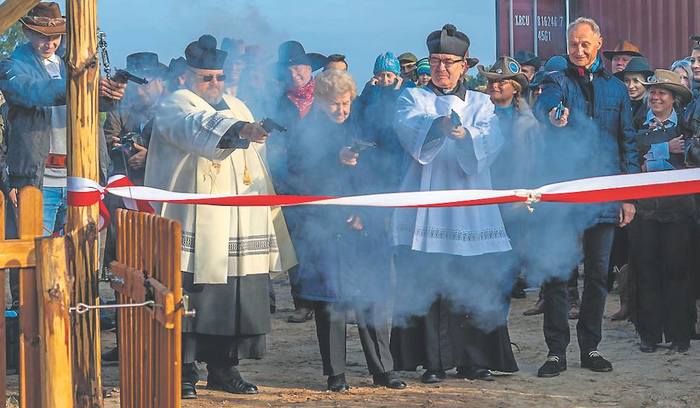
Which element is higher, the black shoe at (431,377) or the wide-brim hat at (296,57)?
the wide-brim hat at (296,57)

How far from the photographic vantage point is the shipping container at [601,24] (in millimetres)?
14289

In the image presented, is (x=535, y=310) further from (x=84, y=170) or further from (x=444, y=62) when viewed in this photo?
(x=84, y=170)

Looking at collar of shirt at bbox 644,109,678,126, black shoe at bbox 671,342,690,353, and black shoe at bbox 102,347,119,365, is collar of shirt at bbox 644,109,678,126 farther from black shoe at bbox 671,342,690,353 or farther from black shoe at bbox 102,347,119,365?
black shoe at bbox 102,347,119,365

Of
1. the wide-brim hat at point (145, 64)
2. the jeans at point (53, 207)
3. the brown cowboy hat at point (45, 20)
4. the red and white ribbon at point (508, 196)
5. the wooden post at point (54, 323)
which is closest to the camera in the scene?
the wooden post at point (54, 323)

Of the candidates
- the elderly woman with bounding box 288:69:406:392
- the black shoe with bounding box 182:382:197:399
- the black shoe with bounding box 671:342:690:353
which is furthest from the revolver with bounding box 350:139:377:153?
the black shoe with bounding box 671:342:690:353

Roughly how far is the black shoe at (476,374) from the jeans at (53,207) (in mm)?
2635

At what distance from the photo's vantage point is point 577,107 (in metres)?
6.55

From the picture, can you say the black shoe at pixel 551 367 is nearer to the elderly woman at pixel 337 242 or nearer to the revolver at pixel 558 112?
the elderly woman at pixel 337 242

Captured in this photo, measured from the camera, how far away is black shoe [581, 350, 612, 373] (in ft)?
21.9

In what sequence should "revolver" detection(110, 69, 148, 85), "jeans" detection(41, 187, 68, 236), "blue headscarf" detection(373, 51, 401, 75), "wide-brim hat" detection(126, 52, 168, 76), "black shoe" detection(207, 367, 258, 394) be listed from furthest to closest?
"blue headscarf" detection(373, 51, 401, 75), "jeans" detection(41, 187, 68, 236), "black shoe" detection(207, 367, 258, 394), "wide-brim hat" detection(126, 52, 168, 76), "revolver" detection(110, 69, 148, 85)

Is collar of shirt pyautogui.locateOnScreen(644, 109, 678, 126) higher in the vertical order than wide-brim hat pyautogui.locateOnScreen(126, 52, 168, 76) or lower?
lower

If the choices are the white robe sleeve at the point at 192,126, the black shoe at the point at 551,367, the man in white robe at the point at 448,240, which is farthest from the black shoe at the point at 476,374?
the white robe sleeve at the point at 192,126

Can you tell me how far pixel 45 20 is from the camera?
22.4ft

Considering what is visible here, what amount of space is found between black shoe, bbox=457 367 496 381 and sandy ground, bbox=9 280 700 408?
0.06 meters
